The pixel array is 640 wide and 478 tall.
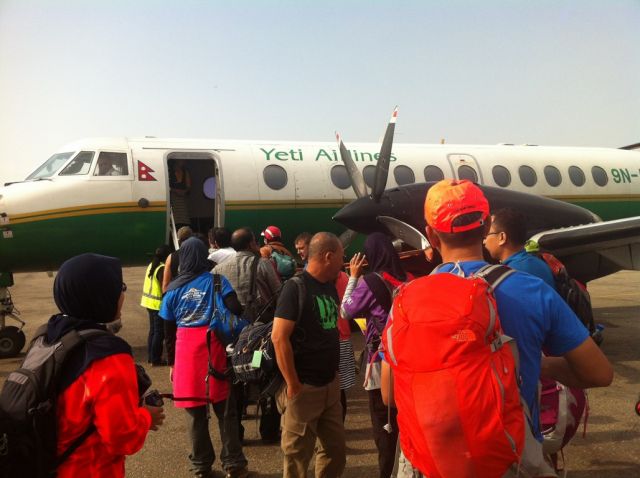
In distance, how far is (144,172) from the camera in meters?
9.81

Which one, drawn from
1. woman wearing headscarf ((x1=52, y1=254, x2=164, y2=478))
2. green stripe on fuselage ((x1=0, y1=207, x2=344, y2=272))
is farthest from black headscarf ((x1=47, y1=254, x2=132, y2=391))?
green stripe on fuselage ((x1=0, y1=207, x2=344, y2=272))

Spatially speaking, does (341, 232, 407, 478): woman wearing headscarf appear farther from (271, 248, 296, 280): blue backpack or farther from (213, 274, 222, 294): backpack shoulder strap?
(271, 248, 296, 280): blue backpack

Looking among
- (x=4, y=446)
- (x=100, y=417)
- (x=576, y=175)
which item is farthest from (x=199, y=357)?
(x=576, y=175)

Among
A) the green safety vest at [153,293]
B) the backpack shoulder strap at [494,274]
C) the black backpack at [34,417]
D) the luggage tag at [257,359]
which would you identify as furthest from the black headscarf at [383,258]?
the green safety vest at [153,293]

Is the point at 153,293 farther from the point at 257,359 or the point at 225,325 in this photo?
the point at 257,359

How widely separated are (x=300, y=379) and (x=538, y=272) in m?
1.72

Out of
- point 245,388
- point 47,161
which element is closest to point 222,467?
point 245,388

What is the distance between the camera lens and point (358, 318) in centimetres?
399

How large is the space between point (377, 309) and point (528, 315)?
5.97 feet

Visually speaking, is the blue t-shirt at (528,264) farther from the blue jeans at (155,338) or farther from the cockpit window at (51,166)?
the cockpit window at (51,166)

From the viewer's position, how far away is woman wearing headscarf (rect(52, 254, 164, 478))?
208 cm

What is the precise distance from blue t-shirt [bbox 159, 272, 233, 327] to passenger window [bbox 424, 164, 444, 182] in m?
8.09

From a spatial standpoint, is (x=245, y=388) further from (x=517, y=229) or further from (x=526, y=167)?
(x=526, y=167)

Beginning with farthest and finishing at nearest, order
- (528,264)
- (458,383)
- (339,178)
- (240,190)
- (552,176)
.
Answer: (552,176), (339,178), (240,190), (528,264), (458,383)
